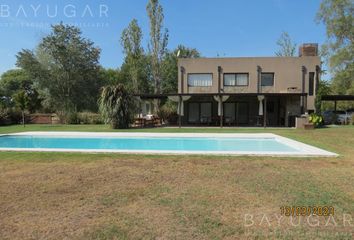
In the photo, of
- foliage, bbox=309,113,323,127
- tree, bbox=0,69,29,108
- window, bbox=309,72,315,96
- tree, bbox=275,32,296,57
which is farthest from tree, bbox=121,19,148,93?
tree, bbox=0,69,29,108

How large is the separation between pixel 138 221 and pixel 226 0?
18.4m

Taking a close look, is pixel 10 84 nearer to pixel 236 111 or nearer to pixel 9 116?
pixel 9 116

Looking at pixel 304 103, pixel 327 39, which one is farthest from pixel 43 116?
pixel 327 39

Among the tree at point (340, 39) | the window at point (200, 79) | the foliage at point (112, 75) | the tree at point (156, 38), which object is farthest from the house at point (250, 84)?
the foliage at point (112, 75)

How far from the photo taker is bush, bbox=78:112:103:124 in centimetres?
2481

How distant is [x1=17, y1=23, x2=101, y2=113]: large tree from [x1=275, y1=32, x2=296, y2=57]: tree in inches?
1106

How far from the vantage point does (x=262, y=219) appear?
363 centimetres

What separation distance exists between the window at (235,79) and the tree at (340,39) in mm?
15451

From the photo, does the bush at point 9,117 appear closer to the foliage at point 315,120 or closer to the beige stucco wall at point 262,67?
the beige stucco wall at point 262,67

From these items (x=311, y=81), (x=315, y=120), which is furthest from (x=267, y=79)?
(x=315, y=120)

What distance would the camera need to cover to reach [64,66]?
33.6 m

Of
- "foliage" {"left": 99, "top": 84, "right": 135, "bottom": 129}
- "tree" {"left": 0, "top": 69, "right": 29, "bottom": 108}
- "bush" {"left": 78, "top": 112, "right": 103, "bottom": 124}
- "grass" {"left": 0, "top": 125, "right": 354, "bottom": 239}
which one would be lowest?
"grass" {"left": 0, "top": 125, "right": 354, "bottom": 239}

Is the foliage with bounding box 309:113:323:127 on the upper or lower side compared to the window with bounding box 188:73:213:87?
lower

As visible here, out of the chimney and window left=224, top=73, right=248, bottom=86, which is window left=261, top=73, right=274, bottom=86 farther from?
the chimney
